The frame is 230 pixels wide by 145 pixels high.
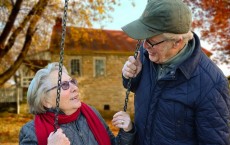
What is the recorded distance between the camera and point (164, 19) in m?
1.89

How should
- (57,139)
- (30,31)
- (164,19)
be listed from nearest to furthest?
(164,19) → (57,139) → (30,31)

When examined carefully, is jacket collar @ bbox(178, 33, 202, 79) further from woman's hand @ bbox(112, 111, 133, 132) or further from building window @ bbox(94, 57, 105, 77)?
building window @ bbox(94, 57, 105, 77)

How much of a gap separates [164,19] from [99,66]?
2095 cm

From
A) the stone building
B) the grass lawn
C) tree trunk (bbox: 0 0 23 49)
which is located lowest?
the grass lawn

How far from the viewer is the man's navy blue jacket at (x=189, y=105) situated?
6.26 feet

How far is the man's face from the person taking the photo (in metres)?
1.93

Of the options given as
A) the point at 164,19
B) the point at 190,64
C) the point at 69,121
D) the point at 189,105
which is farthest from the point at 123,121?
the point at 164,19

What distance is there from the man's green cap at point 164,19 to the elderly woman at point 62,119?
2.06 ft

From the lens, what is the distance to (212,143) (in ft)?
6.38

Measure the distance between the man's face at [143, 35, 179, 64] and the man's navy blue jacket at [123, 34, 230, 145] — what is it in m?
0.10

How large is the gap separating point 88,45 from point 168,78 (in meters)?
21.0

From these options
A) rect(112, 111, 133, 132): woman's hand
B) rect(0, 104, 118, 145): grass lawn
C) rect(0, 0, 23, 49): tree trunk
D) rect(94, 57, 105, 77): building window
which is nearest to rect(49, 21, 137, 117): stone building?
rect(94, 57, 105, 77): building window

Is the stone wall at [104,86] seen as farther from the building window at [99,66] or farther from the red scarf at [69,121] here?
the red scarf at [69,121]

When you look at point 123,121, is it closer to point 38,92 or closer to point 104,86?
point 38,92
